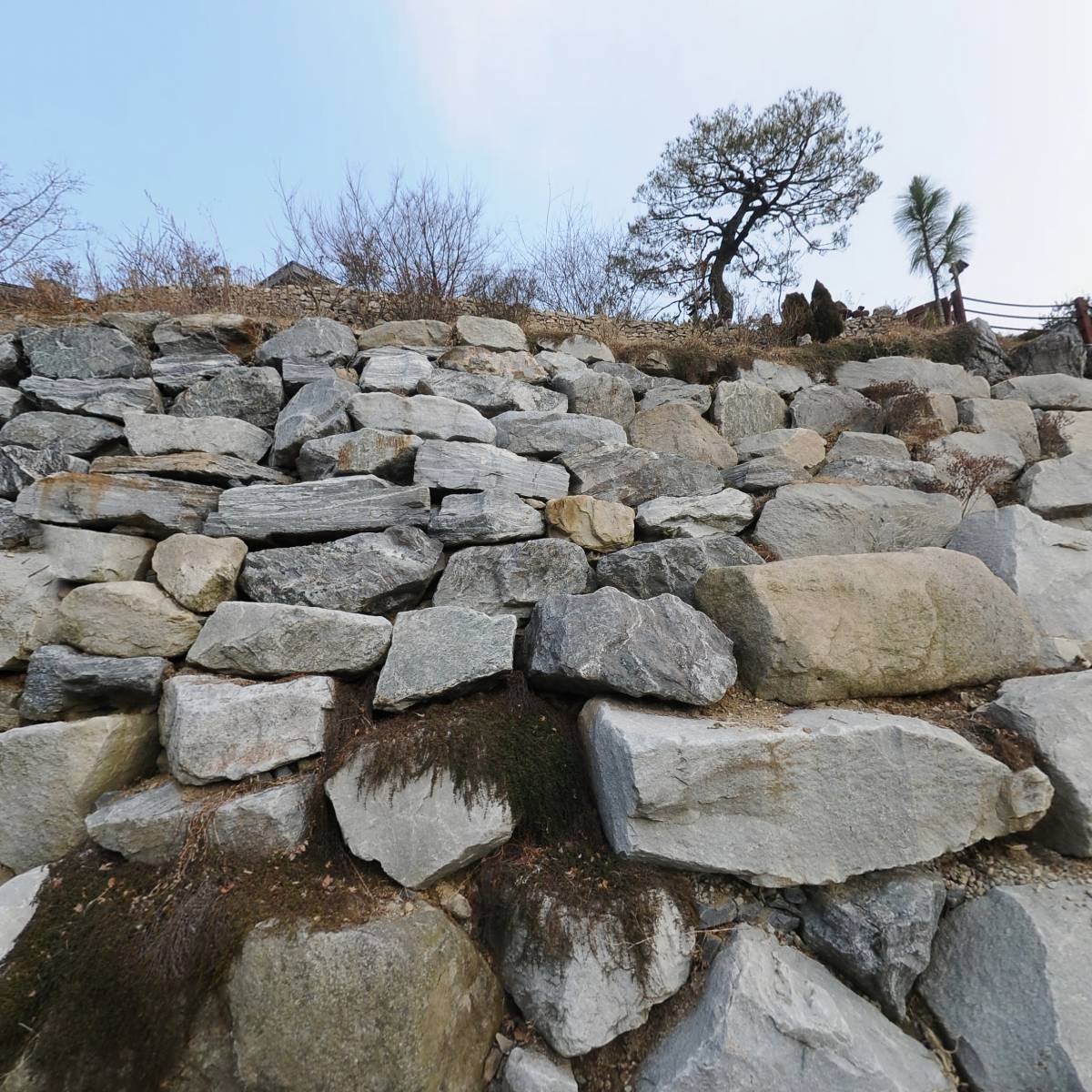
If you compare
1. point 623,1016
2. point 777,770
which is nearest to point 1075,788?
point 777,770

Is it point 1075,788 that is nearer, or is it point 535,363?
point 1075,788

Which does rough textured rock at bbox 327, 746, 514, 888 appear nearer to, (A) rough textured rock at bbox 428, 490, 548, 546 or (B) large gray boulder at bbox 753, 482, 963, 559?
(A) rough textured rock at bbox 428, 490, 548, 546

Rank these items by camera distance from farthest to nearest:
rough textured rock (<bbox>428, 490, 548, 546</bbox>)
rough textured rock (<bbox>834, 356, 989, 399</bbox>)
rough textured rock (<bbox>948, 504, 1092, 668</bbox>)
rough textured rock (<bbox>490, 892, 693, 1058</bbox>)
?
rough textured rock (<bbox>834, 356, 989, 399</bbox>) → rough textured rock (<bbox>428, 490, 548, 546</bbox>) → rough textured rock (<bbox>948, 504, 1092, 668</bbox>) → rough textured rock (<bbox>490, 892, 693, 1058</bbox>)

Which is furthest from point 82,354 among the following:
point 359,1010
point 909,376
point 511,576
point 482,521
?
point 909,376

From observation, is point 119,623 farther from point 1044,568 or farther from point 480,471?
point 1044,568

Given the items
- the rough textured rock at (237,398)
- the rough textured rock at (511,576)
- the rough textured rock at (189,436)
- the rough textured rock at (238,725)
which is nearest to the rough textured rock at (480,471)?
the rough textured rock at (511,576)

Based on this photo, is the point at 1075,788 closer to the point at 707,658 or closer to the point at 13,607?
the point at 707,658

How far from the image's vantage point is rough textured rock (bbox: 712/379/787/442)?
484 cm

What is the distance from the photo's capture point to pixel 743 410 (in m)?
4.91

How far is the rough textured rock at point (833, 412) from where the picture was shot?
5129 millimetres

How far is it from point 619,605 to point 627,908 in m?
1.23

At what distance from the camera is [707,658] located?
8.16 ft

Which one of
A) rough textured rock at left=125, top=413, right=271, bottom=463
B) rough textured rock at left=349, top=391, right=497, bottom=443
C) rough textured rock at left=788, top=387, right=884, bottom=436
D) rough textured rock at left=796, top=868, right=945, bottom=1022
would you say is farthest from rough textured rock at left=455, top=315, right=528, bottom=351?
rough textured rock at left=796, top=868, right=945, bottom=1022

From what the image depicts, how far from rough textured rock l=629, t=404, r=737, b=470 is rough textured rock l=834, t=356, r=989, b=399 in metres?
2.21
